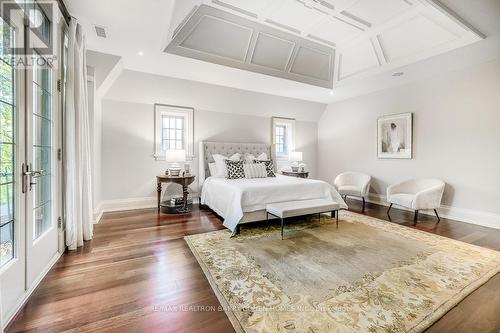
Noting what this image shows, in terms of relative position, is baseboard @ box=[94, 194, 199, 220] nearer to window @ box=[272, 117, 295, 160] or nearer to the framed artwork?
window @ box=[272, 117, 295, 160]

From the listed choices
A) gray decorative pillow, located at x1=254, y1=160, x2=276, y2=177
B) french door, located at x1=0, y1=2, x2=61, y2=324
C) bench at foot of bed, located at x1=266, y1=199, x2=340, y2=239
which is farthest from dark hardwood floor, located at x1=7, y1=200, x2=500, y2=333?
gray decorative pillow, located at x1=254, y1=160, x2=276, y2=177

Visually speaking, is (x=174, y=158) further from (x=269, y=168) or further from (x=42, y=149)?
(x=42, y=149)

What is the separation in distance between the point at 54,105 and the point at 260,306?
2.86m

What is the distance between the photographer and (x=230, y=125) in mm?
5699

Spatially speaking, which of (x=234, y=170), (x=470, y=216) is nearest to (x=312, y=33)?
(x=234, y=170)

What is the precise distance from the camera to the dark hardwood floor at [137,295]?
61.4 inches

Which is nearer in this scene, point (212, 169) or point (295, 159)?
point (212, 169)

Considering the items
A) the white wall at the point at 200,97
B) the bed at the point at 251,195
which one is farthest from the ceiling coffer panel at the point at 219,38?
the bed at the point at 251,195

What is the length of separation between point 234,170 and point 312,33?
277cm

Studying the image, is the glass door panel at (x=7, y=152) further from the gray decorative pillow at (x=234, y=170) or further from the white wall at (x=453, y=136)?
the white wall at (x=453, y=136)

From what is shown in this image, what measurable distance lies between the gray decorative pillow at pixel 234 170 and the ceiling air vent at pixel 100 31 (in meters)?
2.79

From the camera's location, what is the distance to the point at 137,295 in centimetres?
188

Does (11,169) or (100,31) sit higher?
(100,31)

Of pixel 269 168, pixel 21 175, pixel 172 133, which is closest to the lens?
pixel 21 175
